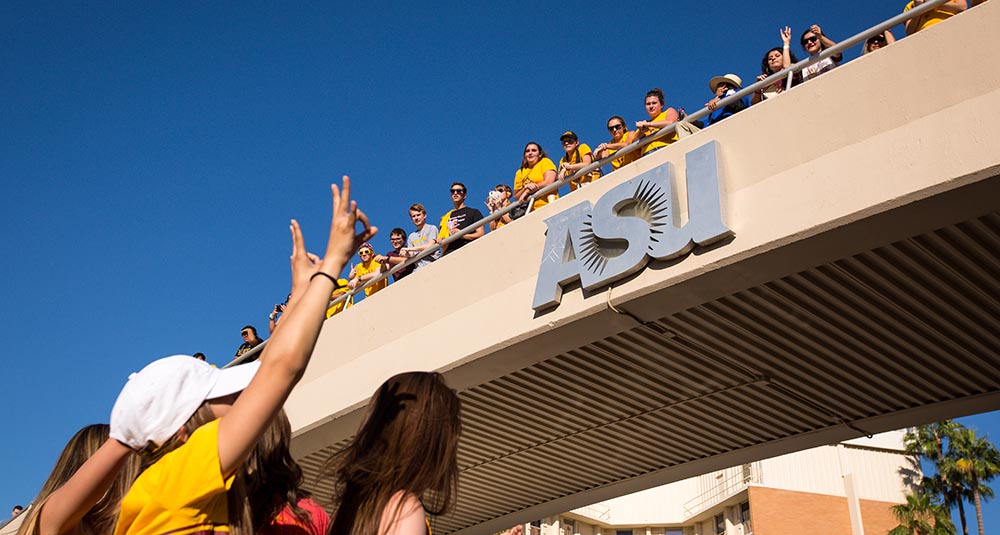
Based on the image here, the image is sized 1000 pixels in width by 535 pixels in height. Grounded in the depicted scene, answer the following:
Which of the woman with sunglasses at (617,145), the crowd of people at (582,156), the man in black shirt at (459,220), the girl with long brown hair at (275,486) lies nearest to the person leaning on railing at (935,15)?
the crowd of people at (582,156)

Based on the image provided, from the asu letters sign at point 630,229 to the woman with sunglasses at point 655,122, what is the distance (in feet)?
2.43

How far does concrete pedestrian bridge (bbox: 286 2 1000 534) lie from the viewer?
7.01m

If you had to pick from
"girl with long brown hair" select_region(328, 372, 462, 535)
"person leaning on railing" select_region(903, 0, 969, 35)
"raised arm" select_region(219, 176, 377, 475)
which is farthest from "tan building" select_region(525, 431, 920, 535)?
"raised arm" select_region(219, 176, 377, 475)

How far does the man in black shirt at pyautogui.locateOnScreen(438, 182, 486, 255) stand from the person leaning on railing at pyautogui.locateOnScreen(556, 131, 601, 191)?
1.13 meters

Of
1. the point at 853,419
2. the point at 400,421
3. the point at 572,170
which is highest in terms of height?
the point at 572,170

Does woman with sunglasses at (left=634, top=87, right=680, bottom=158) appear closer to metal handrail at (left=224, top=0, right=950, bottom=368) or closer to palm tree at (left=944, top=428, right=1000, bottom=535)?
metal handrail at (left=224, top=0, right=950, bottom=368)

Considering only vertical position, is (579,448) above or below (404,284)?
below

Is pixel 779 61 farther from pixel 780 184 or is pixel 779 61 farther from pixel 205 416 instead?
pixel 205 416

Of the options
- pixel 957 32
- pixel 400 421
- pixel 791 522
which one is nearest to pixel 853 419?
pixel 957 32

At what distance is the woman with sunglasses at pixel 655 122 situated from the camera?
365 inches

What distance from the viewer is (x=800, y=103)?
7699 mm

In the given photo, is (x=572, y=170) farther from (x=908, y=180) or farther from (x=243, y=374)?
(x=243, y=374)

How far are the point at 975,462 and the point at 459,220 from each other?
3216cm

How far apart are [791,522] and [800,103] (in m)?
36.1
